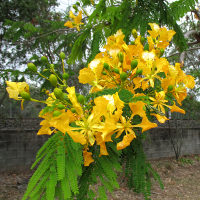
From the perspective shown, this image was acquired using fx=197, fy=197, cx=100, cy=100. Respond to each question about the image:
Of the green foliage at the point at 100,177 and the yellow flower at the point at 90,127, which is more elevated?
the yellow flower at the point at 90,127

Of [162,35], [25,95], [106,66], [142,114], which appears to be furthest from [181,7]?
[25,95]

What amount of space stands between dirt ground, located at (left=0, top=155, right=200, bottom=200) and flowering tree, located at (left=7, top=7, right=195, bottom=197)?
397 cm

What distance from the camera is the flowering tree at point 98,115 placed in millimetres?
601

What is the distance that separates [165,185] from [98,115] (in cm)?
654

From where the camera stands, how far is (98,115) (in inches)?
23.1

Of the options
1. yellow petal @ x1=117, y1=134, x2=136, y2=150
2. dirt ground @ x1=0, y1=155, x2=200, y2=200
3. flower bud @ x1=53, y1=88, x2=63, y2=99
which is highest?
flower bud @ x1=53, y1=88, x2=63, y2=99

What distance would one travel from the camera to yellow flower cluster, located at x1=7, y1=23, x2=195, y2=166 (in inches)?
24.1

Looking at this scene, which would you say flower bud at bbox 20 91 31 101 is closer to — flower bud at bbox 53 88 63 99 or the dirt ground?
flower bud at bbox 53 88 63 99

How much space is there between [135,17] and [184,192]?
586cm

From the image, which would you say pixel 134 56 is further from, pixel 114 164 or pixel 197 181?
pixel 197 181

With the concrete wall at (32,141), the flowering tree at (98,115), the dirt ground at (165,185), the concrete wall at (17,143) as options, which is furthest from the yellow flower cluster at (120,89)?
the concrete wall at (17,143)

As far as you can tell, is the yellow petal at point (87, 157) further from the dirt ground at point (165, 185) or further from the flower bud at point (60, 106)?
the dirt ground at point (165, 185)

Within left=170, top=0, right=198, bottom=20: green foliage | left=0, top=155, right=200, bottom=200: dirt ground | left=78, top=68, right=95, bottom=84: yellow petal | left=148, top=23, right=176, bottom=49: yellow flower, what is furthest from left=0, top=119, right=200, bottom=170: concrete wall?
left=78, top=68, right=95, bottom=84: yellow petal

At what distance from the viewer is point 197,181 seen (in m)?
6.68
